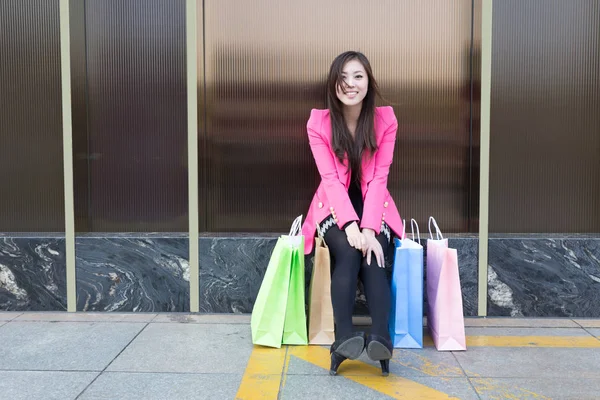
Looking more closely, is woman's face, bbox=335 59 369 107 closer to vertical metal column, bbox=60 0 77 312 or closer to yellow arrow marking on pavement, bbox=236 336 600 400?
yellow arrow marking on pavement, bbox=236 336 600 400

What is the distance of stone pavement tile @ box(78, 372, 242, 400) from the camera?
10.0 feet

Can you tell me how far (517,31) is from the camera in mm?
4574

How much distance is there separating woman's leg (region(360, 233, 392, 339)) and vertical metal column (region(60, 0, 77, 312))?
211 cm

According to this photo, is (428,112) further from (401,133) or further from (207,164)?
(207,164)

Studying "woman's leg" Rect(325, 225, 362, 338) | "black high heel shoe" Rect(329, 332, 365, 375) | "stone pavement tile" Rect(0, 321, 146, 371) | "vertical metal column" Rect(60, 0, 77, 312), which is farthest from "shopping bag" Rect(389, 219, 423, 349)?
"vertical metal column" Rect(60, 0, 77, 312)

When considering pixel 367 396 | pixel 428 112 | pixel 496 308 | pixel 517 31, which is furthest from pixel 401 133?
pixel 367 396

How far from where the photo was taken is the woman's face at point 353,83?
383cm

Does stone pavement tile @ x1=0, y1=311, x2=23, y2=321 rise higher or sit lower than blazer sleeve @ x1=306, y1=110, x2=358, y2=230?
lower

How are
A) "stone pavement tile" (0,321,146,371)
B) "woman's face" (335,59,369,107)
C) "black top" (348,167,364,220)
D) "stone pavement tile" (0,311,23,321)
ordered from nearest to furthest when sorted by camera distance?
"stone pavement tile" (0,321,146,371), "woman's face" (335,59,369,107), "black top" (348,167,364,220), "stone pavement tile" (0,311,23,321)

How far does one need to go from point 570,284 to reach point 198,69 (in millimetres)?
2925

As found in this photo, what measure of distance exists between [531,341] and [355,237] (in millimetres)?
1283

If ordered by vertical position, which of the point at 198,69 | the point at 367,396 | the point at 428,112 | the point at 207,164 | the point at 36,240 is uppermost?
the point at 198,69

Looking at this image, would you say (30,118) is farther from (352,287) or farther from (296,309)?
(352,287)

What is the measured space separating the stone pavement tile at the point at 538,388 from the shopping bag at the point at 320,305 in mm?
946
